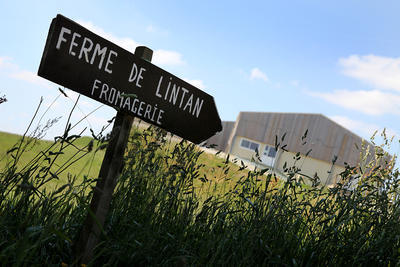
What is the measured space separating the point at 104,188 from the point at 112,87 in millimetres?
654

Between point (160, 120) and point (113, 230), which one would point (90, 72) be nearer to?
point (160, 120)

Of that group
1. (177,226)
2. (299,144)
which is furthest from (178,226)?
(299,144)

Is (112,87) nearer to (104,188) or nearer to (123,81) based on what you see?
(123,81)

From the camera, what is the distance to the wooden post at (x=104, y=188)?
2.18m

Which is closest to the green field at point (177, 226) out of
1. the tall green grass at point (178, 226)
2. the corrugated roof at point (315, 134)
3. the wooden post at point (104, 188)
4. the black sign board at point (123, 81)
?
the tall green grass at point (178, 226)

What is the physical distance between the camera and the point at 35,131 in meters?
2.86

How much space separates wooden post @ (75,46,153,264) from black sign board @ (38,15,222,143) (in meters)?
0.14

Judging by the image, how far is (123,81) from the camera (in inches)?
91.7

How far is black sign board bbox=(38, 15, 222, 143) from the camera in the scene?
2.07 m

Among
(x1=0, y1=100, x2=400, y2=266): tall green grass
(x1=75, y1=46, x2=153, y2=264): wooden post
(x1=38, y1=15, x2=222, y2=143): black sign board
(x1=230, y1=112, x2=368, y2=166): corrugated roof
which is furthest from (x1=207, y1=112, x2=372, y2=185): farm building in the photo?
(x1=75, y1=46, x2=153, y2=264): wooden post

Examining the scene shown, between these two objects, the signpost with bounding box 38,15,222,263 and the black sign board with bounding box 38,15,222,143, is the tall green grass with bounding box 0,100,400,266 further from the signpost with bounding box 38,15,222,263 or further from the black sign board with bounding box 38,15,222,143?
the black sign board with bounding box 38,15,222,143

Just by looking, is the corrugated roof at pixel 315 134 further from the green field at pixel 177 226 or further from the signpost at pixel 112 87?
the signpost at pixel 112 87

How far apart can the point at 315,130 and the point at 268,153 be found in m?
4.05

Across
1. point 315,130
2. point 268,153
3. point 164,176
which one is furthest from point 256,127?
point 164,176
